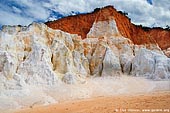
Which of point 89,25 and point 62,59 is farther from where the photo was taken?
point 89,25

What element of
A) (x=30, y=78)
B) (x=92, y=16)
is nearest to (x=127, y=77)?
(x=30, y=78)

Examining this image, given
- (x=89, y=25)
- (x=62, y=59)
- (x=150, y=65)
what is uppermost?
(x=89, y=25)

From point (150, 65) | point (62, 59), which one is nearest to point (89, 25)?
point (150, 65)

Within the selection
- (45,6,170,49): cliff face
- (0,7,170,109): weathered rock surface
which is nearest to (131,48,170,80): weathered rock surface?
(0,7,170,109): weathered rock surface

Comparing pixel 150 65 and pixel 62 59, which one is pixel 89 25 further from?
pixel 62 59

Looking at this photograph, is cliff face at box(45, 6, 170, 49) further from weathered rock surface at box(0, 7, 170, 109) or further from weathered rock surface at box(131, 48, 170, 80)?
weathered rock surface at box(131, 48, 170, 80)

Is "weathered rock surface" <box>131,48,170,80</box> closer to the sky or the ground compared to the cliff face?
closer to the ground

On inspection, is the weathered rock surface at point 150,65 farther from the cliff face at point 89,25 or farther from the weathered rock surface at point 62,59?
the cliff face at point 89,25

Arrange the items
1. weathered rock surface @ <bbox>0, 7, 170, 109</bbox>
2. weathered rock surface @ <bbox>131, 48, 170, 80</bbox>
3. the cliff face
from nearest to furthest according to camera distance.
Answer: weathered rock surface @ <bbox>0, 7, 170, 109</bbox>, weathered rock surface @ <bbox>131, 48, 170, 80</bbox>, the cliff face

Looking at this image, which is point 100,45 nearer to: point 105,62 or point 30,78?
point 105,62

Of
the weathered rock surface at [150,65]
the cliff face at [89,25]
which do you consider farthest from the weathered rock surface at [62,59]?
the cliff face at [89,25]

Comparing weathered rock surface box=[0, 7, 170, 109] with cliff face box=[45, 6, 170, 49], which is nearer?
weathered rock surface box=[0, 7, 170, 109]

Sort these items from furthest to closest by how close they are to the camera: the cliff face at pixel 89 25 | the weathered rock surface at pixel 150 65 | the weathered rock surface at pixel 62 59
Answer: the cliff face at pixel 89 25 → the weathered rock surface at pixel 150 65 → the weathered rock surface at pixel 62 59

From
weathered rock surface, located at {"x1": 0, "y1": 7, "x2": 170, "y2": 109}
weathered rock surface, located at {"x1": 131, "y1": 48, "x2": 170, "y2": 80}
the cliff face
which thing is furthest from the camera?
the cliff face
